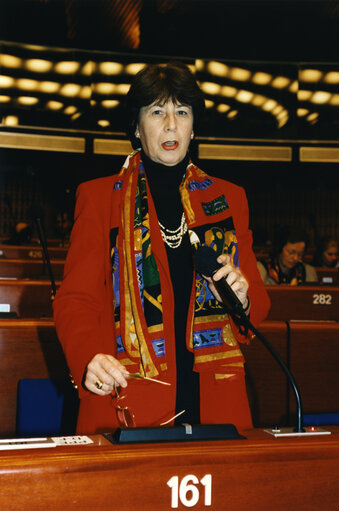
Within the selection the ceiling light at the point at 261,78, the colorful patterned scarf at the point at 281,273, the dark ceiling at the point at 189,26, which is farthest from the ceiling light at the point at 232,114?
the colorful patterned scarf at the point at 281,273

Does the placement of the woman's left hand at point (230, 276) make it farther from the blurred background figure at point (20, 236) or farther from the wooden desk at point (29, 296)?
the blurred background figure at point (20, 236)

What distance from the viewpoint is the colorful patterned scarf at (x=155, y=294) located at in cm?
127

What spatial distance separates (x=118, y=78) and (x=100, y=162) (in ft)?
4.91

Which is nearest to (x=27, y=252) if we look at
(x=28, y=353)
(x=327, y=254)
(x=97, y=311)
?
(x=327, y=254)

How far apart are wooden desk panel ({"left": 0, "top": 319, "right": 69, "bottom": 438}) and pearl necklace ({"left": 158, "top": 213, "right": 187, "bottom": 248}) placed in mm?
1275

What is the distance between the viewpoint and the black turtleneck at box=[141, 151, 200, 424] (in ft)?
4.28

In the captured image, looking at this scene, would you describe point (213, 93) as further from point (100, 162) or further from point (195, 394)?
point (195, 394)

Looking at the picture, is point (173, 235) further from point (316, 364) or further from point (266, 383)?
point (316, 364)

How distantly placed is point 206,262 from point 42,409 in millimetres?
968

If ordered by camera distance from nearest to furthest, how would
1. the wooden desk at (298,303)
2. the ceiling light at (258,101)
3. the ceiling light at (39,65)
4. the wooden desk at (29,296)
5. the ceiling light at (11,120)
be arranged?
the wooden desk at (29,296)
the wooden desk at (298,303)
the ceiling light at (39,65)
the ceiling light at (11,120)
the ceiling light at (258,101)

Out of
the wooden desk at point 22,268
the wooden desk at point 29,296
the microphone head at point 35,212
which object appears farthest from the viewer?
the wooden desk at point 22,268

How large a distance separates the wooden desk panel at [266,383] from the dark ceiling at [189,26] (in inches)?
311

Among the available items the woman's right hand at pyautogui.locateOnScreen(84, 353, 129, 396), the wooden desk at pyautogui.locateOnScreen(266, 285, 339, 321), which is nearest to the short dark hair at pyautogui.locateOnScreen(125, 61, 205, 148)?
the woman's right hand at pyautogui.locateOnScreen(84, 353, 129, 396)

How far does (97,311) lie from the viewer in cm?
131
